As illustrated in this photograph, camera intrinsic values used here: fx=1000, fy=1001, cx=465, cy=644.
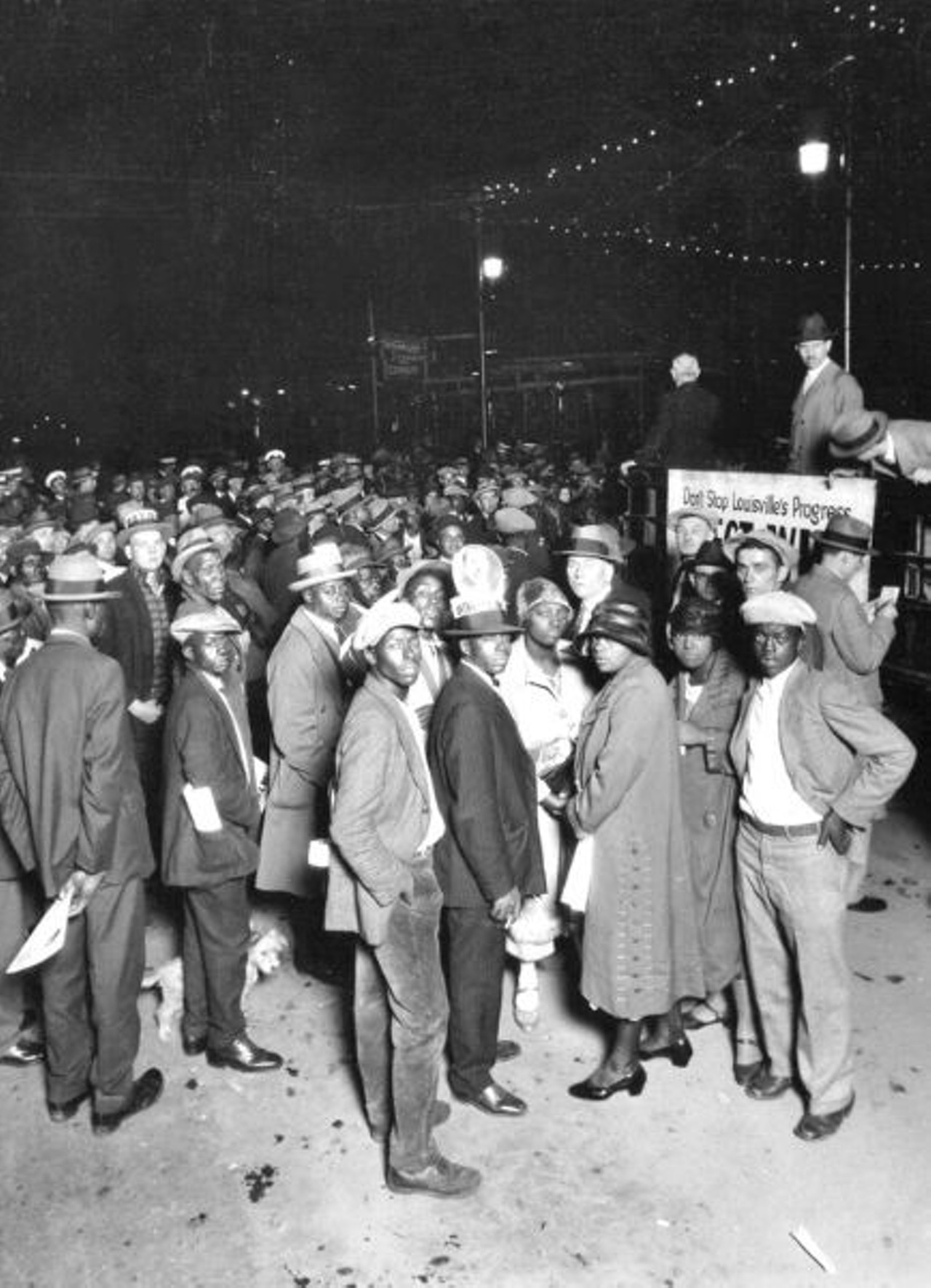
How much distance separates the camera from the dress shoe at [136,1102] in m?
4.79

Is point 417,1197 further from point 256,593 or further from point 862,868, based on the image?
point 256,593

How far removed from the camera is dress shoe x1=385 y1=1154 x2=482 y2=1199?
4.27 m

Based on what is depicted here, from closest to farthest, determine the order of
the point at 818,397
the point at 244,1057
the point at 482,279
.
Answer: the point at 244,1057 < the point at 818,397 < the point at 482,279

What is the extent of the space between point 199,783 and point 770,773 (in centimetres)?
270

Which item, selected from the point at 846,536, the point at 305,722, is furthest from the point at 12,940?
the point at 846,536

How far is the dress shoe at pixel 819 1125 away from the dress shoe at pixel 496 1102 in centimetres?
128

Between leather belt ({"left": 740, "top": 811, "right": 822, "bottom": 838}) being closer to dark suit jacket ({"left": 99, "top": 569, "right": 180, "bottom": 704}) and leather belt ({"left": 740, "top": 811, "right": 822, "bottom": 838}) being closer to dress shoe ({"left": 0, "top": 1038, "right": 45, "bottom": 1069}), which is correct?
dress shoe ({"left": 0, "top": 1038, "right": 45, "bottom": 1069})

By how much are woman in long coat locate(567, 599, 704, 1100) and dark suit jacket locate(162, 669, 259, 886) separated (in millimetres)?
1709

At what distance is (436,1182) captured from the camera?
4.27 m

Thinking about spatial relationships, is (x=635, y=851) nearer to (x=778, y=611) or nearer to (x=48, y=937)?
(x=778, y=611)

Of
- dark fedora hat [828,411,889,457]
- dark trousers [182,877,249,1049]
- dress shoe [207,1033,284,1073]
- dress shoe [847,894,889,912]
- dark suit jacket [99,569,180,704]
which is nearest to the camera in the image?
dark fedora hat [828,411,889,457]

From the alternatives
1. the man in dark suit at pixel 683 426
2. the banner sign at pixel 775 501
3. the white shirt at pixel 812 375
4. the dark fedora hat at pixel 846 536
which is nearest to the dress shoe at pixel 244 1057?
the dark fedora hat at pixel 846 536

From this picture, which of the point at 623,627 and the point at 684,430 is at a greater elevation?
the point at 684,430

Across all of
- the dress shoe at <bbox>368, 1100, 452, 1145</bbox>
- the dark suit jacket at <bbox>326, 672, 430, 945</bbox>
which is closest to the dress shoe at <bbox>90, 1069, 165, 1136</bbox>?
the dress shoe at <bbox>368, 1100, 452, 1145</bbox>
